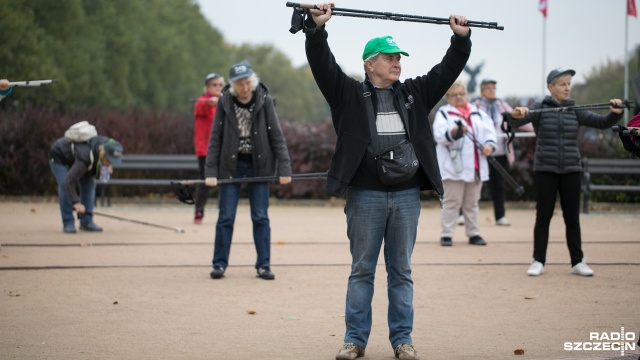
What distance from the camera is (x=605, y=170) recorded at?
18.7m

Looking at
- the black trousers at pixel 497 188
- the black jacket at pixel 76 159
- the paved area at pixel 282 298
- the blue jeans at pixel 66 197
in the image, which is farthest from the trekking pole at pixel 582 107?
the blue jeans at pixel 66 197

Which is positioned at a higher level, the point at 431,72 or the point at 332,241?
the point at 431,72

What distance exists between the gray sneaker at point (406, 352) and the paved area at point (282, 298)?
160 mm

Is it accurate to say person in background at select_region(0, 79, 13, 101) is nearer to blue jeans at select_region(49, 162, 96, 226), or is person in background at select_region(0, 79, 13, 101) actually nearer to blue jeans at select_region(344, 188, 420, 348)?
blue jeans at select_region(49, 162, 96, 226)

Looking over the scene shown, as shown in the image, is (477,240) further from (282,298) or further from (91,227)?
(91,227)

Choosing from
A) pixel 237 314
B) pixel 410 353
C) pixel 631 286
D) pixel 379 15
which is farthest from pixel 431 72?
pixel 631 286

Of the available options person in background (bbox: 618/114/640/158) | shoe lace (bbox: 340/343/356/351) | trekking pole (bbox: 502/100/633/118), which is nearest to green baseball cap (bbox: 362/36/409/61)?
person in background (bbox: 618/114/640/158)

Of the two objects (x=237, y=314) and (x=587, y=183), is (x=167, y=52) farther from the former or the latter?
(x=237, y=314)

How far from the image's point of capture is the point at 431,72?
6871 mm

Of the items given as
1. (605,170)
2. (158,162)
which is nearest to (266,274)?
(605,170)

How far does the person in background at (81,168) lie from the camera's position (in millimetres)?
14055

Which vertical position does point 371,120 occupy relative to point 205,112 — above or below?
below

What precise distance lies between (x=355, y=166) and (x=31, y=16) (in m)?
24.4

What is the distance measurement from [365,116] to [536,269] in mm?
4296
